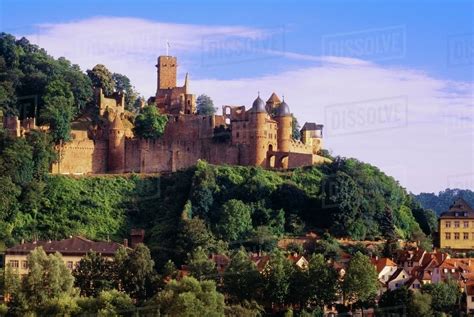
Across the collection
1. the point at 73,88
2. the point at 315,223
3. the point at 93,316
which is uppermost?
the point at 73,88

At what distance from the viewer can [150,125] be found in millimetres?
84812

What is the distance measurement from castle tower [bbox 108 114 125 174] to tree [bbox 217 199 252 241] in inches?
364

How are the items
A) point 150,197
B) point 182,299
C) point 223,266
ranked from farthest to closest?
point 150,197
point 223,266
point 182,299

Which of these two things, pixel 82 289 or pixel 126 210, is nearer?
pixel 82 289

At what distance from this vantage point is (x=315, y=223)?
7956cm

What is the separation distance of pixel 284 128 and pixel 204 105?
15844 millimetres

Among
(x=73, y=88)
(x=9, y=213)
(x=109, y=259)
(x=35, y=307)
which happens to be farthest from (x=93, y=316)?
(x=73, y=88)

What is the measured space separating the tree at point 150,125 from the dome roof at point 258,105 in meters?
6.16

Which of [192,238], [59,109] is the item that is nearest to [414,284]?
[192,238]

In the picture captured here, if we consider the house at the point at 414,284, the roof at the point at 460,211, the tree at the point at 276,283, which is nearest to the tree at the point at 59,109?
the tree at the point at 276,283

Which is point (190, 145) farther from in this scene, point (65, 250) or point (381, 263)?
point (381, 263)

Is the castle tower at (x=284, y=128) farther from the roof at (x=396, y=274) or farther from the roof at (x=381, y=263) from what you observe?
the roof at (x=396, y=274)

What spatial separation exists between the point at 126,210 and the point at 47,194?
489cm

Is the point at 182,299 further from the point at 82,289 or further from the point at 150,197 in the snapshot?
the point at 150,197
